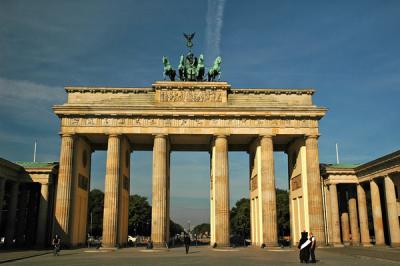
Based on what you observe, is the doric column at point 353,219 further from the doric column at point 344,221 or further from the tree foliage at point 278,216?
the tree foliage at point 278,216

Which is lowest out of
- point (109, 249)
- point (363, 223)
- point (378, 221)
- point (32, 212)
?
point (109, 249)

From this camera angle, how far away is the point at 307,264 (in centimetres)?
2425

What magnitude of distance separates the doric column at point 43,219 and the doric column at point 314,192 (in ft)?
99.9

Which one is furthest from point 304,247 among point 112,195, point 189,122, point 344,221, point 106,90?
point 344,221

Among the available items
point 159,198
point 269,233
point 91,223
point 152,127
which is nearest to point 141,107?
point 152,127

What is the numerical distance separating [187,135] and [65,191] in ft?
48.2

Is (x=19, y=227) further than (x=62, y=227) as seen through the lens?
Yes

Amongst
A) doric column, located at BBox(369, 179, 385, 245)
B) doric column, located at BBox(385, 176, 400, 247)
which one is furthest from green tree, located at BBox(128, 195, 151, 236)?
doric column, located at BBox(385, 176, 400, 247)

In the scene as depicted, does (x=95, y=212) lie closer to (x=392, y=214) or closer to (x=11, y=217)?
(x=11, y=217)

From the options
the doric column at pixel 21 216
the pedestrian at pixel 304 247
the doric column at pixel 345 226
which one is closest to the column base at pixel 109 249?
the doric column at pixel 21 216

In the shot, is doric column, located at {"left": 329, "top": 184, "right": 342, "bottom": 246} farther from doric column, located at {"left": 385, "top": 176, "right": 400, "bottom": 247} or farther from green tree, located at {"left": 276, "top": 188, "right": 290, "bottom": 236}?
green tree, located at {"left": 276, "top": 188, "right": 290, "bottom": 236}

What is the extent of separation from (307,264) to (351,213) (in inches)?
1221

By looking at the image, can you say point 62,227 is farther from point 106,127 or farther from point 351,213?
point 351,213

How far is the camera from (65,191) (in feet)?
145
